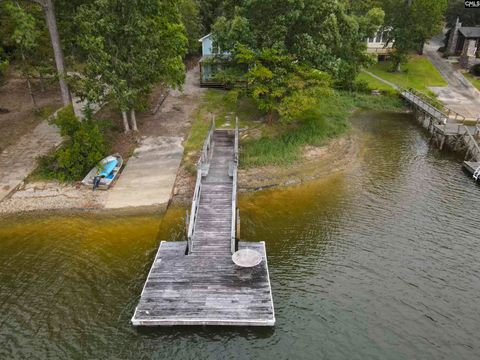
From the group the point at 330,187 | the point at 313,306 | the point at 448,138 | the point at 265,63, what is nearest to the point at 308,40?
the point at 265,63

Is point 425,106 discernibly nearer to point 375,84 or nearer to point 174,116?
point 375,84

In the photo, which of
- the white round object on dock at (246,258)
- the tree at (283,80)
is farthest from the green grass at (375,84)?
the white round object on dock at (246,258)

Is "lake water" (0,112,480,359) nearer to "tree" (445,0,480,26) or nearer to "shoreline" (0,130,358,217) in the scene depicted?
"shoreline" (0,130,358,217)

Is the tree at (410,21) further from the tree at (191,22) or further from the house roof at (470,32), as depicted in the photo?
the tree at (191,22)

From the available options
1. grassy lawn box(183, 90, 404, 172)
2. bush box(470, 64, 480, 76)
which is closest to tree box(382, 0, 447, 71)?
bush box(470, 64, 480, 76)

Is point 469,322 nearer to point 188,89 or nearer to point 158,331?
point 158,331

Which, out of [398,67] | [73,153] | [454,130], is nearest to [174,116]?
[73,153]
